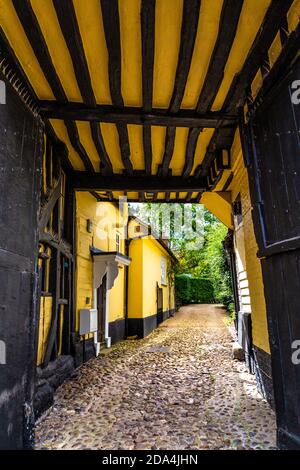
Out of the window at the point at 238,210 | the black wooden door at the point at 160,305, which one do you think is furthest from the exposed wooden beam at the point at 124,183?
the black wooden door at the point at 160,305

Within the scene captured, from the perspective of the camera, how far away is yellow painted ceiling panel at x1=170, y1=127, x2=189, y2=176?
3725 mm

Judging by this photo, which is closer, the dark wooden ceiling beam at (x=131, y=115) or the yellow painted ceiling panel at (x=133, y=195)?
the dark wooden ceiling beam at (x=131, y=115)

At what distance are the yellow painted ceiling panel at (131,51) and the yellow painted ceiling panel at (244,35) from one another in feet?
2.46

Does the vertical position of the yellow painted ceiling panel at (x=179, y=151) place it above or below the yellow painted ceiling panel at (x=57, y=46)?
below

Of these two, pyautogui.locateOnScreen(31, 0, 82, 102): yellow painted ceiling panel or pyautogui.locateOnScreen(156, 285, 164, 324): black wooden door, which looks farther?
pyautogui.locateOnScreen(156, 285, 164, 324): black wooden door

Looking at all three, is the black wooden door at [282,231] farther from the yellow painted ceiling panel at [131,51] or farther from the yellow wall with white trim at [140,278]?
the yellow wall with white trim at [140,278]

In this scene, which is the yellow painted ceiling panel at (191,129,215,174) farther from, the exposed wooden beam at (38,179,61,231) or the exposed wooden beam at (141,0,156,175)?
the exposed wooden beam at (38,179,61,231)

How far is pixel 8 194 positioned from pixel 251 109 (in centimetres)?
A: 220

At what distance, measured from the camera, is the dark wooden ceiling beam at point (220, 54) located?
81.3 inches

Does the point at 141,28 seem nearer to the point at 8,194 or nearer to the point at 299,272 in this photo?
the point at 8,194

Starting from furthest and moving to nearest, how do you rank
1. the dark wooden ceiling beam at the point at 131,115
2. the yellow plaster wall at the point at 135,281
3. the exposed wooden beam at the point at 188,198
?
1. the yellow plaster wall at the point at 135,281
2. the exposed wooden beam at the point at 188,198
3. the dark wooden ceiling beam at the point at 131,115

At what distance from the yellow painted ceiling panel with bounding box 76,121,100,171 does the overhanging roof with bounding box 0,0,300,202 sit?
1 cm

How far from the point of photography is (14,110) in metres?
2.43

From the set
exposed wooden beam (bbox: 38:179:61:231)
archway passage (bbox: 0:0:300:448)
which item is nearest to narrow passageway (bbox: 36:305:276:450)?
archway passage (bbox: 0:0:300:448)
